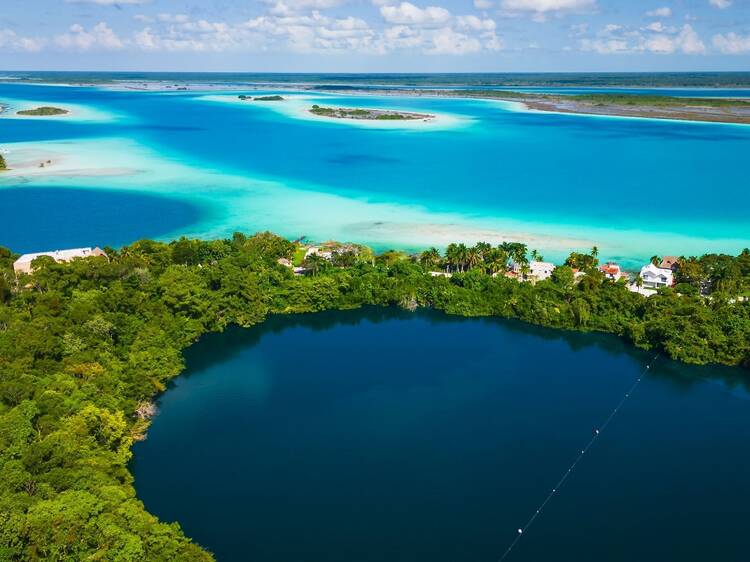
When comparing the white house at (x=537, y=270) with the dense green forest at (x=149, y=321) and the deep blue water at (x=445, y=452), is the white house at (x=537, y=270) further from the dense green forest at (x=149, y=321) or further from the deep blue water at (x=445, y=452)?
the deep blue water at (x=445, y=452)

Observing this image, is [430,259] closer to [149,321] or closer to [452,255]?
[452,255]

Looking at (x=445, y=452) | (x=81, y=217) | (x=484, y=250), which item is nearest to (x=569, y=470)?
(x=445, y=452)

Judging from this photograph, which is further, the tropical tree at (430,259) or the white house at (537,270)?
the tropical tree at (430,259)

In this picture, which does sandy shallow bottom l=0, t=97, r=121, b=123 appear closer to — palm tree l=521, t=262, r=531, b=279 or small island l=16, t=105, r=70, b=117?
small island l=16, t=105, r=70, b=117

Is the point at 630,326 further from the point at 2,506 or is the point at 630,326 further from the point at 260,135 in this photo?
the point at 260,135

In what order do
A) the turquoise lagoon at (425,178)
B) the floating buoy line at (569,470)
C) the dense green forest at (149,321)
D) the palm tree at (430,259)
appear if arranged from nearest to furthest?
1. the dense green forest at (149,321)
2. the floating buoy line at (569,470)
3. the palm tree at (430,259)
4. the turquoise lagoon at (425,178)

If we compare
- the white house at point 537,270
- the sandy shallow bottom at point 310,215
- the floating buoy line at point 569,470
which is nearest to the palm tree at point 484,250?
the white house at point 537,270
